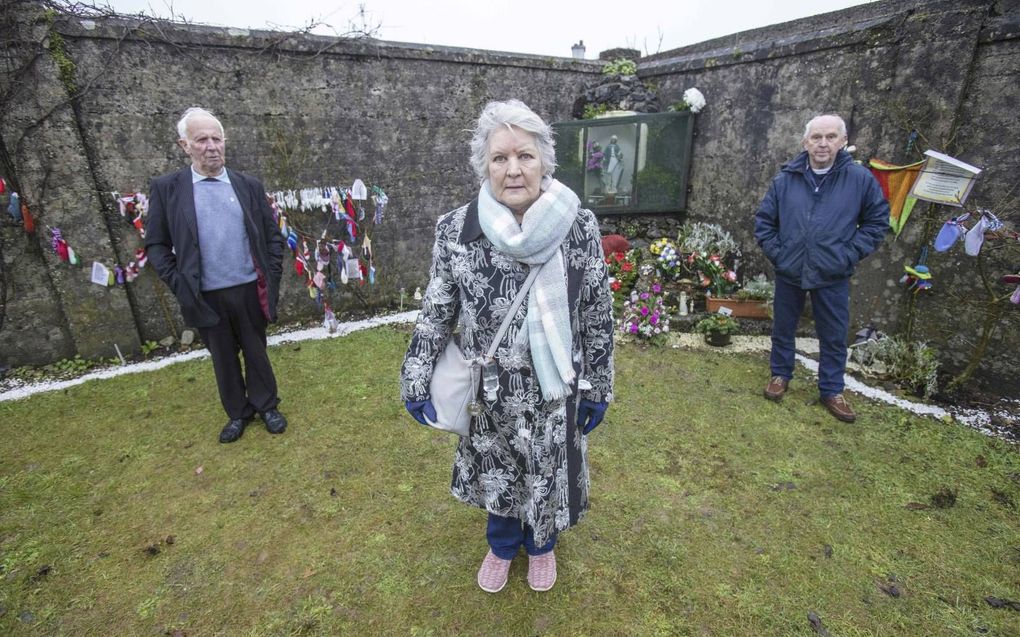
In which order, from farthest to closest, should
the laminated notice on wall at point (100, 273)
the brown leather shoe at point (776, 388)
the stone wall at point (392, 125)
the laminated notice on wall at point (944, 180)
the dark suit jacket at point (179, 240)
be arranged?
the laminated notice on wall at point (100, 273) < the brown leather shoe at point (776, 388) < the stone wall at point (392, 125) < the laminated notice on wall at point (944, 180) < the dark suit jacket at point (179, 240)

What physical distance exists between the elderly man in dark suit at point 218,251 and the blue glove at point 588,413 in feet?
8.41

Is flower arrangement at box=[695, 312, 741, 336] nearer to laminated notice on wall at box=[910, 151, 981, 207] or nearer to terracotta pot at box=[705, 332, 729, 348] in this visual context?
terracotta pot at box=[705, 332, 729, 348]

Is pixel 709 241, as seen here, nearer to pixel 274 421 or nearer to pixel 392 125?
pixel 392 125

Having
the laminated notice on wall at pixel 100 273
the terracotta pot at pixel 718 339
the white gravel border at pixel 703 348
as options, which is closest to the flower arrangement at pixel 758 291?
the white gravel border at pixel 703 348

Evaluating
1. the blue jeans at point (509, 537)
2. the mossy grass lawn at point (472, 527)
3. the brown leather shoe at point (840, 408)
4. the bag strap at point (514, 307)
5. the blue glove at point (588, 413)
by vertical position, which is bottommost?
the mossy grass lawn at point (472, 527)

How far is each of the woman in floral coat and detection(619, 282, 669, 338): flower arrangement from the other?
3.54 meters

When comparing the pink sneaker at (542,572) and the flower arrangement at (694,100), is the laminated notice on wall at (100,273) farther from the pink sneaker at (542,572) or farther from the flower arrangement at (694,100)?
the flower arrangement at (694,100)

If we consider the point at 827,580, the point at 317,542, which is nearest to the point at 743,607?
the point at 827,580

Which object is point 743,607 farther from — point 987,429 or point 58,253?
point 58,253

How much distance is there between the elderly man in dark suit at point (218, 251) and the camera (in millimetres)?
3270

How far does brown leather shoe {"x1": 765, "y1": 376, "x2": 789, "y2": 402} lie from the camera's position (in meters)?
4.28

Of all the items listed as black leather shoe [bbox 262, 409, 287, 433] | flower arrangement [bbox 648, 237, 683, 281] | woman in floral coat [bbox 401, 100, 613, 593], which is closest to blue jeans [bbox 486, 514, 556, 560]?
woman in floral coat [bbox 401, 100, 613, 593]

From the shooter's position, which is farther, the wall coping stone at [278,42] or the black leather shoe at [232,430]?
the wall coping stone at [278,42]

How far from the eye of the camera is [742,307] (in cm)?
586
